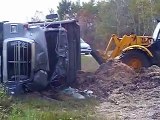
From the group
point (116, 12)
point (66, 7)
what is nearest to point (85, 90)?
point (116, 12)

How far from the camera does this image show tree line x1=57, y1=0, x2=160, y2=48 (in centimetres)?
4347

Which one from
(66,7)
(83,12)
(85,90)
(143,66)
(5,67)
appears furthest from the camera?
(66,7)

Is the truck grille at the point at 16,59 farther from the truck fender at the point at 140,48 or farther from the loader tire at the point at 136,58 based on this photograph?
the truck fender at the point at 140,48

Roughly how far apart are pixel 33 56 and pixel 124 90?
9.39 ft

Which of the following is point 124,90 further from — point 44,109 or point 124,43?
point 124,43

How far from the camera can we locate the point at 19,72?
11.9 metres

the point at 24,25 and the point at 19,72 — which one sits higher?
the point at 24,25

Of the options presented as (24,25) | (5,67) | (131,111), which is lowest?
(131,111)

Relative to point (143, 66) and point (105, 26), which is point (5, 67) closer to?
→ point (143, 66)

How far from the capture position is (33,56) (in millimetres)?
11938

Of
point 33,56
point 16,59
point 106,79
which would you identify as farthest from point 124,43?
Result: point 16,59

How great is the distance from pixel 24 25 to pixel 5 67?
1252mm

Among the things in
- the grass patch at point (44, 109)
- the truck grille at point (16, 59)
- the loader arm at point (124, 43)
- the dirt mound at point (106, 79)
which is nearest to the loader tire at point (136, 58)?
the loader arm at point (124, 43)

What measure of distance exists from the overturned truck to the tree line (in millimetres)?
26684
